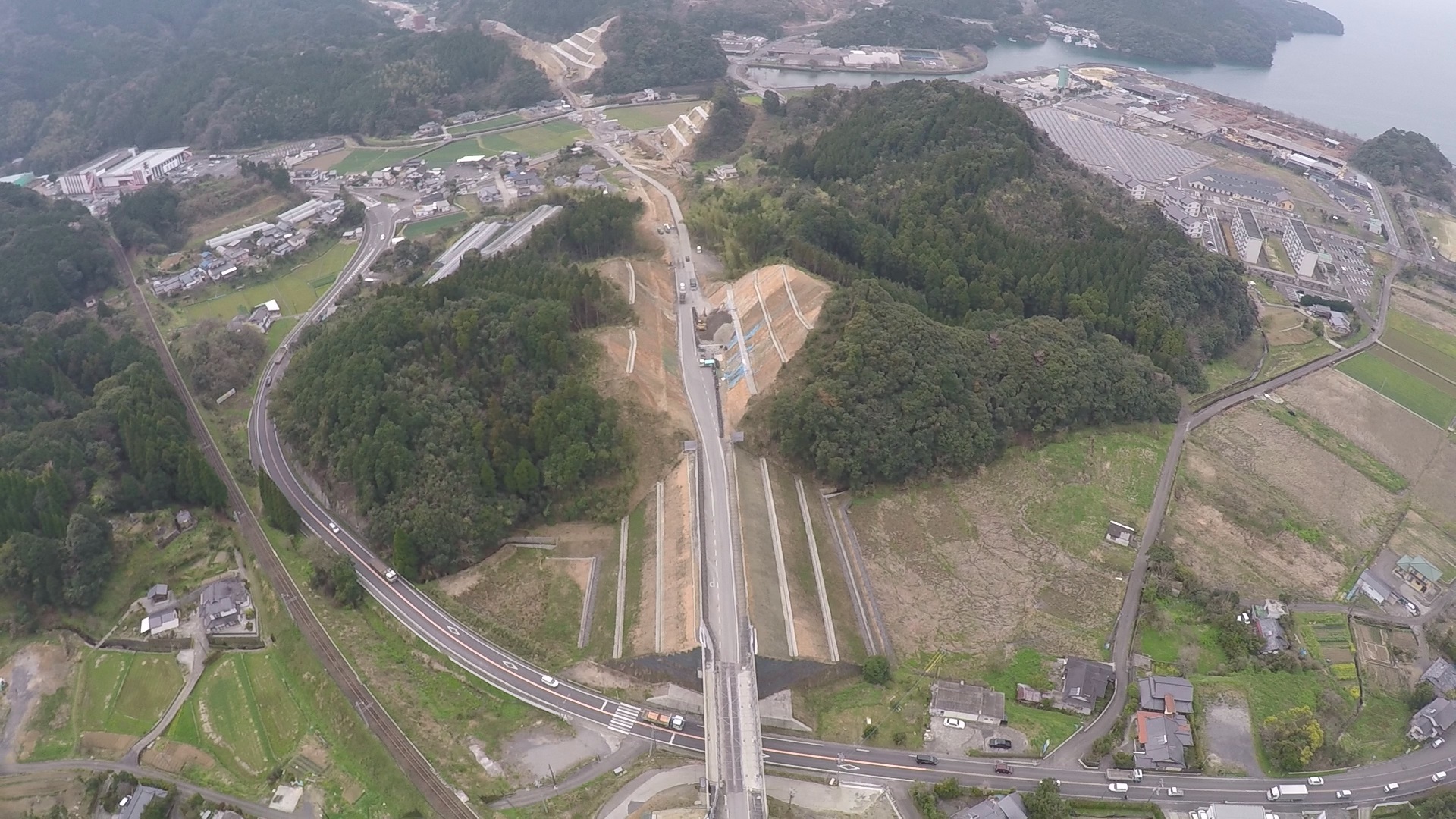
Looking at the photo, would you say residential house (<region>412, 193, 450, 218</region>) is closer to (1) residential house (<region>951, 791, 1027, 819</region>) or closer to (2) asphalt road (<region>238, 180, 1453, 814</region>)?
(2) asphalt road (<region>238, 180, 1453, 814</region>)

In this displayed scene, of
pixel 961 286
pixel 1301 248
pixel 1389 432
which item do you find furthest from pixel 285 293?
pixel 1301 248

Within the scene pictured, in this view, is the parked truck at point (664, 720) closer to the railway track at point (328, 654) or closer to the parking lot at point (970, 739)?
the railway track at point (328, 654)

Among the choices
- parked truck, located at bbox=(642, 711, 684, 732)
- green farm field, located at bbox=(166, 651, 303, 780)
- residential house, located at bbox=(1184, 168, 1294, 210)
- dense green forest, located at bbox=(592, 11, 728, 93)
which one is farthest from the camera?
dense green forest, located at bbox=(592, 11, 728, 93)

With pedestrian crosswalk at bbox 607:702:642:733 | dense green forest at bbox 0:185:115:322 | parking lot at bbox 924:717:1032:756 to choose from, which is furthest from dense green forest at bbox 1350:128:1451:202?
dense green forest at bbox 0:185:115:322

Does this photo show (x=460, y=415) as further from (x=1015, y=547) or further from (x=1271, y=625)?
(x=1271, y=625)

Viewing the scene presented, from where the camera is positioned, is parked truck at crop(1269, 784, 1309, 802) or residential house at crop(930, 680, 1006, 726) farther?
residential house at crop(930, 680, 1006, 726)

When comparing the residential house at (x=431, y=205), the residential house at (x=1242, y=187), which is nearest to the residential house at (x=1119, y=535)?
the residential house at (x=1242, y=187)
